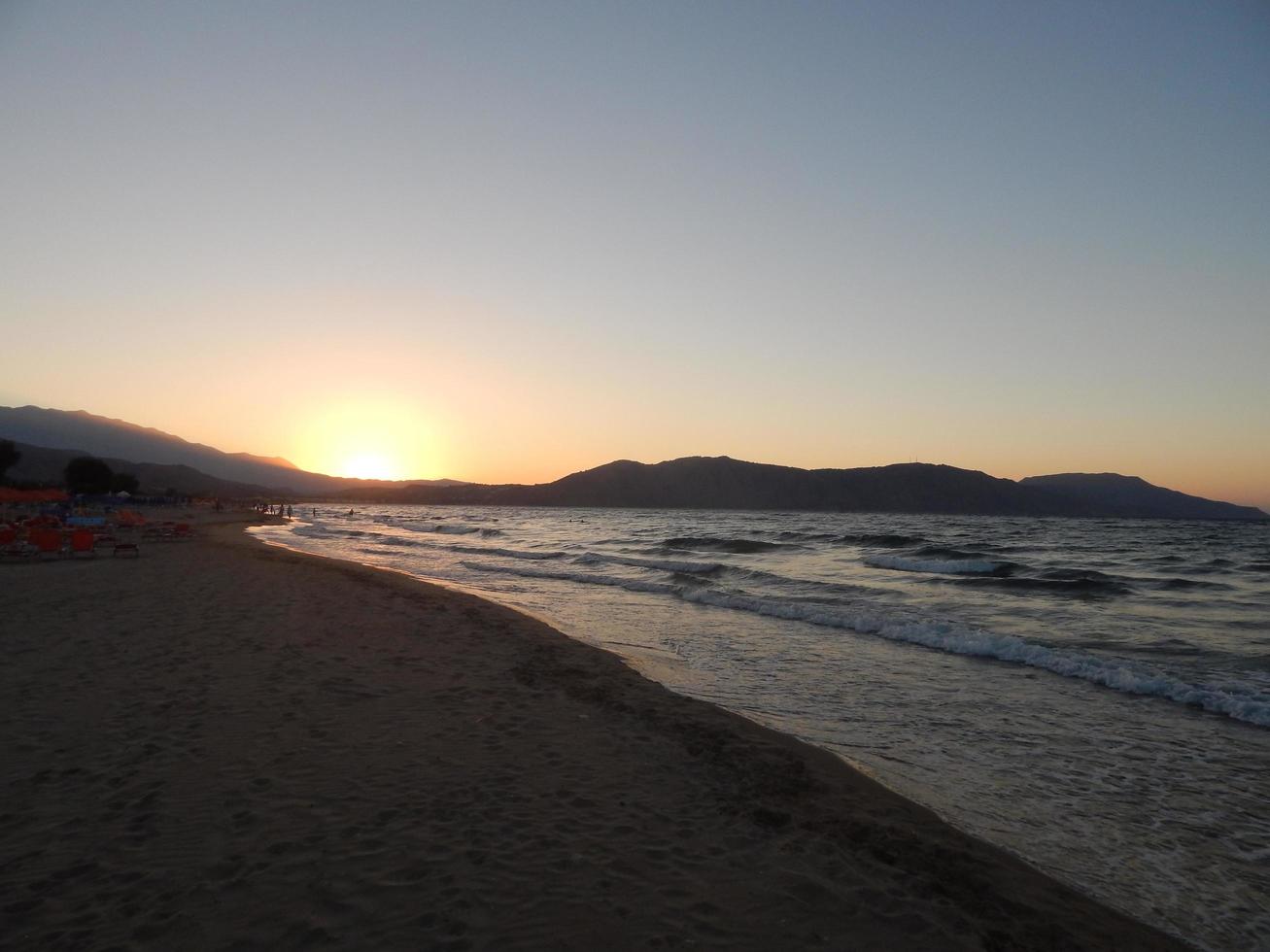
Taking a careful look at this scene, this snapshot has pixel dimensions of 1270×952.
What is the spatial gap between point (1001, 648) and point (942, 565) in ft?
64.2

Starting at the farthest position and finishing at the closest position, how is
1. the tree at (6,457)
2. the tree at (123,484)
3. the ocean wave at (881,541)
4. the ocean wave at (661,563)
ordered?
the tree at (123,484) < the tree at (6,457) < the ocean wave at (881,541) < the ocean wave at (661,563)

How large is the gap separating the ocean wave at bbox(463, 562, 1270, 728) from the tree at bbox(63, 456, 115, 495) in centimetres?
9656

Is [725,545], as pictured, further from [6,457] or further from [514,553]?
[6,457]

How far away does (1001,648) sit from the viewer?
1302 centimetres

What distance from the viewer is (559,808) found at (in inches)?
213

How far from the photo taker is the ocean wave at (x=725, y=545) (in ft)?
138

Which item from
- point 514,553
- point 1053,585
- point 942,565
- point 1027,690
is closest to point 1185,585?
point 1053,585

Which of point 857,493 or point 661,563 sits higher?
point 857,493

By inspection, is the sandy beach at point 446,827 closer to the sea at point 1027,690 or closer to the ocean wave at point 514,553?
the sea at point 1027,690

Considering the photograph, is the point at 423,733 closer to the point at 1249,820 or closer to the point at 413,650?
the point at 413,650

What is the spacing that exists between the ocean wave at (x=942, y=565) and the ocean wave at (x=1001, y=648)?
523 inches

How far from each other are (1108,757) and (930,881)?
4.31m

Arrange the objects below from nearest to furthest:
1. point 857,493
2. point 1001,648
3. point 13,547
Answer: point 1001,648 → point 13,547 → point 857,493

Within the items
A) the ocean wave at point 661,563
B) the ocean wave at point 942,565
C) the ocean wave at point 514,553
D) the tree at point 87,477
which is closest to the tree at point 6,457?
the tree at point 87,477
